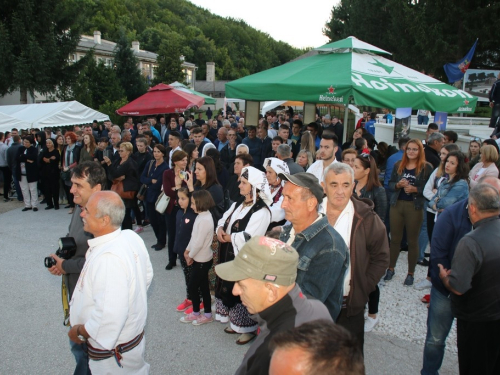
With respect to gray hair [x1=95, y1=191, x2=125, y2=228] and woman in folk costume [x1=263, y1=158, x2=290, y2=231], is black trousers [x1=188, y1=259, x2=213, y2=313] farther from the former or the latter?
gray hair [x1=95, y1=191, x2=125, y2=228]

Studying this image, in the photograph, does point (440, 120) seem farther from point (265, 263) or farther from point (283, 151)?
point (265, 263)

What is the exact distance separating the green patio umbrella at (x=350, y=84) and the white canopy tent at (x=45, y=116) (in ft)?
32.1

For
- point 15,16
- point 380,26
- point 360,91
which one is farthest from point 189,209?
point 380,26

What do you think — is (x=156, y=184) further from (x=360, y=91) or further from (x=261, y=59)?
(x=261, y=59)

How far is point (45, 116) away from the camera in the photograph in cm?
1489

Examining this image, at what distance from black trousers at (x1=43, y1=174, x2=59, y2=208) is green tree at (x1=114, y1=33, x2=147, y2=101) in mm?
34477

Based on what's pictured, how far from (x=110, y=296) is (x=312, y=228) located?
134 cm

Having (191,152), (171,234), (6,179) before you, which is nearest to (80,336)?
(171,234)

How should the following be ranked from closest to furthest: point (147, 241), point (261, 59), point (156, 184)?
point (156, 184) → point (147, 241) → point (261, 59)

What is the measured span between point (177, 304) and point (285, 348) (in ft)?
13.9

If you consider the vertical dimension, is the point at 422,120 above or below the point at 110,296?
above

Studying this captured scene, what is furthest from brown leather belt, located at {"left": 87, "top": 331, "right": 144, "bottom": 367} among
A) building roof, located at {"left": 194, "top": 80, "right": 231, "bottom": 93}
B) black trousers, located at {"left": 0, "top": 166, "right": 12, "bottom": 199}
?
building roof, located at {"left": 194, "top": 80, "right": 231, "bottom": 93}

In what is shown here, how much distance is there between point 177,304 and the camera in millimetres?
5160

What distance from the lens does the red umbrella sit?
48.4 ft
